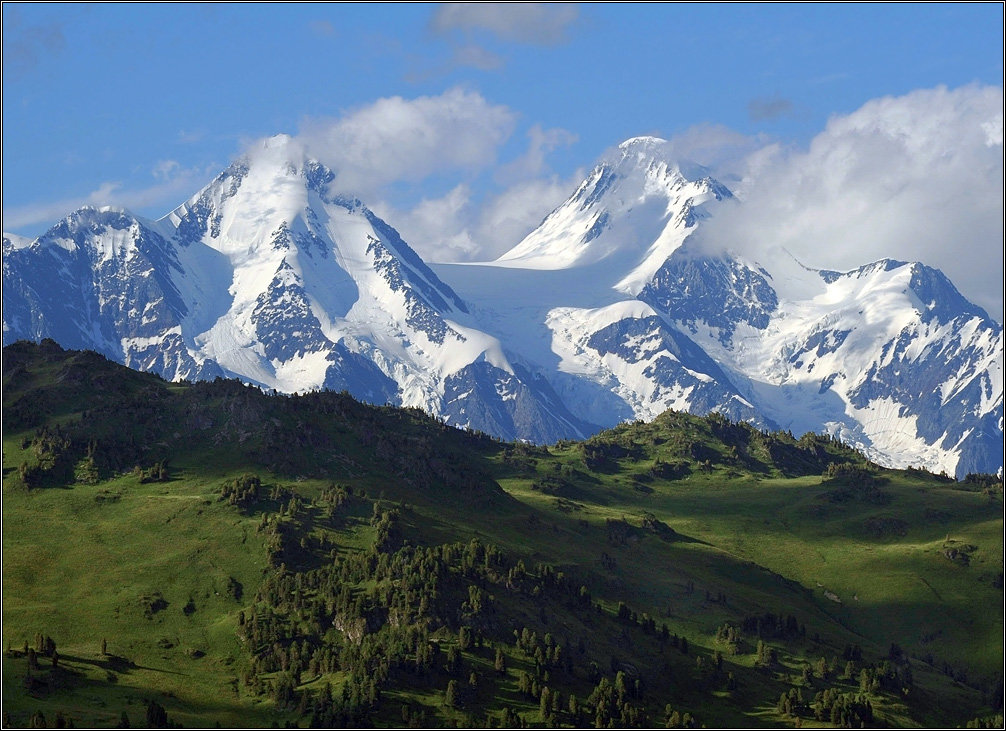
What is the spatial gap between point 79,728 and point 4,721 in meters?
10.4

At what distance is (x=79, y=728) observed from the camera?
195500 millimetres

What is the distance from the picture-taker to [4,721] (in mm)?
197500
